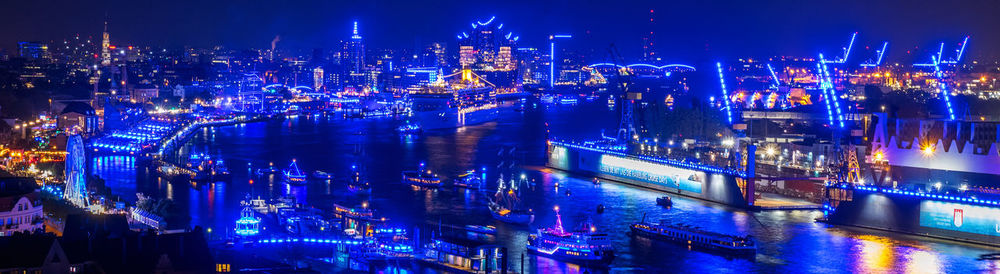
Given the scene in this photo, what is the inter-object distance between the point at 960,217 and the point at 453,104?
83.8 feet

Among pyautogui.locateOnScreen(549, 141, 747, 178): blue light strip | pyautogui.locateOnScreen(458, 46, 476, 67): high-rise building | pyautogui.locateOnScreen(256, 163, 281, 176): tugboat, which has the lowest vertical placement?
pyautogui.locateOnScreen(256, 163, 281, 176): tugboat

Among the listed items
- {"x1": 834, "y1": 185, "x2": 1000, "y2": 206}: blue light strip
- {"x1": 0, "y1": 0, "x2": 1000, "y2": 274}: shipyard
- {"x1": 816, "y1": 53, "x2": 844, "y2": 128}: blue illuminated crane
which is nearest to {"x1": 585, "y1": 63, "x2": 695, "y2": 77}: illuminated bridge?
{"x1": 0, "y1": 0, "x2": 1000, "y2": 274}: shipyard

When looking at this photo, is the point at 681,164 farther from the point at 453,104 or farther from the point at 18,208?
the point at 453,104

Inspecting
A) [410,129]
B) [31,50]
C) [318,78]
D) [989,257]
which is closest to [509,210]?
[989,257]

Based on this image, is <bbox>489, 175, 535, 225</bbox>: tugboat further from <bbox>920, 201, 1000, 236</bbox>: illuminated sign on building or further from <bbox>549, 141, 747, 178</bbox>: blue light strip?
<bbox>920, 201, 1000, 236</bbox>: illuminated sign on building

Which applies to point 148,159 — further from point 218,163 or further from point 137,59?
point 137,59

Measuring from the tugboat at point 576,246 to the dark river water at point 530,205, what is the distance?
0.12m

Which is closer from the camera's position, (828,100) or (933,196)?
(933,196)

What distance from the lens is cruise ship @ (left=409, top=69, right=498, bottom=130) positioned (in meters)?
30.4

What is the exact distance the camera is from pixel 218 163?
1570cm

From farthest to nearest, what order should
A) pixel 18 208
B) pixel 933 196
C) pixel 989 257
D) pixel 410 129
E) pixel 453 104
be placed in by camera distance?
pixel 453 104, pixel 410 129, pixel 933 196, pixel 989 257, pixel 18 208

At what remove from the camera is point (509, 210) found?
431 inches

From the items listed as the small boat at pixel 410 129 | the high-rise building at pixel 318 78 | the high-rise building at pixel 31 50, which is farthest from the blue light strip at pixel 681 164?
the high-rise building at pixel 318 78

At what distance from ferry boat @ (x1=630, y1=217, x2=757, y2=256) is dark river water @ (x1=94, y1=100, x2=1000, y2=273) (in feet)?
0.45
